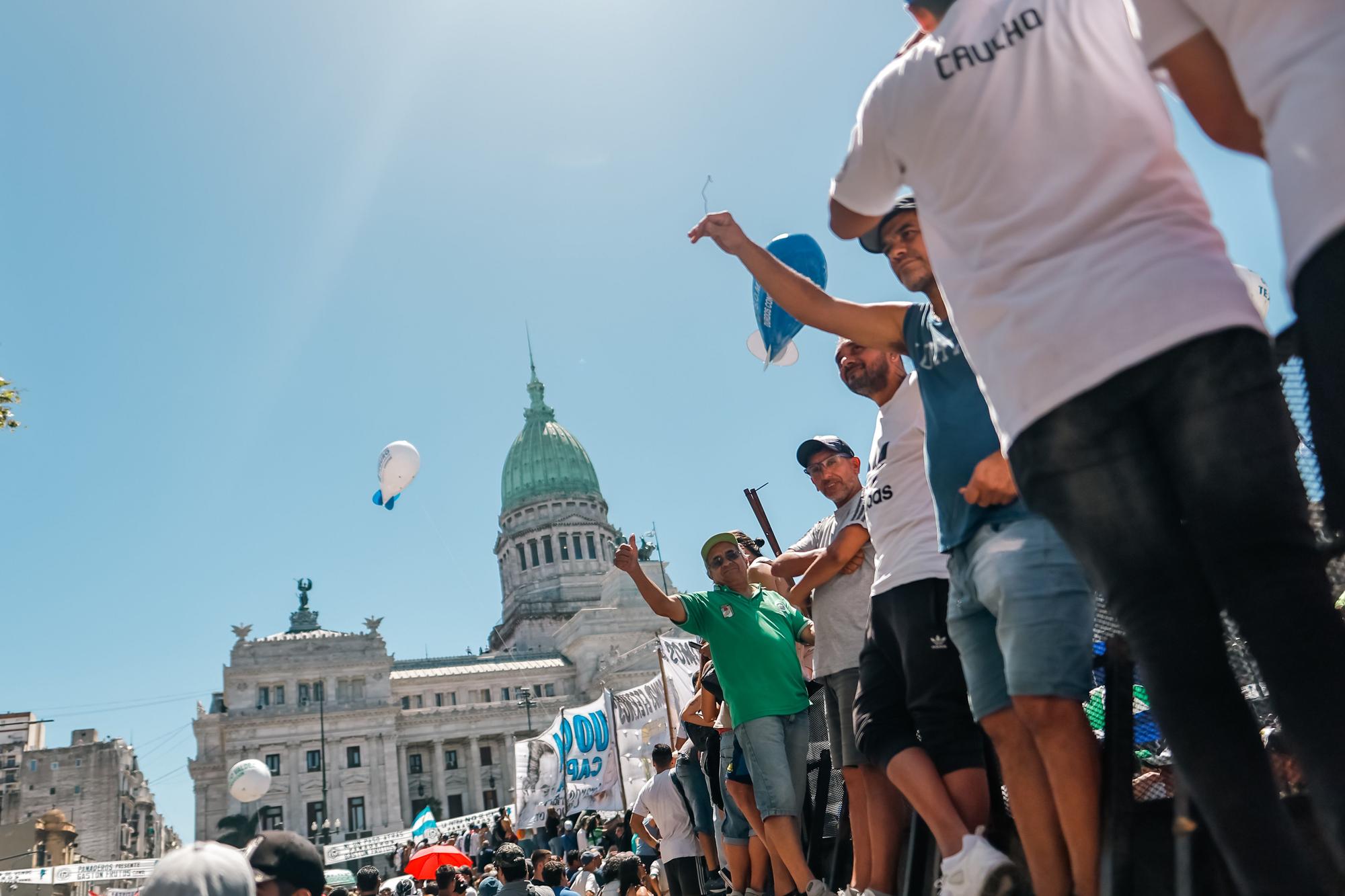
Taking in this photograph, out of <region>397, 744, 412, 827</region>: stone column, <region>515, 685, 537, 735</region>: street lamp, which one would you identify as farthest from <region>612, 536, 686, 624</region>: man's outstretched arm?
<region>397, 744, 412, 827</region>: stone column

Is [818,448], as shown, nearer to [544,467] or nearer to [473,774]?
[473,774]

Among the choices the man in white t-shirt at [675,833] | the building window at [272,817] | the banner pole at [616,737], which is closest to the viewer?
the man in white t-shirt at [675,833]

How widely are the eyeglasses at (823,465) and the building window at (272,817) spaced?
59.5m

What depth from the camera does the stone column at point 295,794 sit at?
56197 mm

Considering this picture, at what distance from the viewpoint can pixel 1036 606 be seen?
7.78 ft

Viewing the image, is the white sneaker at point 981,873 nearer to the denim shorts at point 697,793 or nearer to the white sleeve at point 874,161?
the white sleeve at point 874,161

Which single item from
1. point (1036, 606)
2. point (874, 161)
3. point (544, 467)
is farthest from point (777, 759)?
point (544, 467)

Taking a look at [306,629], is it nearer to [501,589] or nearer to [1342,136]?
[501,589]

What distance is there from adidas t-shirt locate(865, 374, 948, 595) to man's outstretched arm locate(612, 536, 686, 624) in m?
1.57

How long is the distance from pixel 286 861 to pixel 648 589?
2.20m

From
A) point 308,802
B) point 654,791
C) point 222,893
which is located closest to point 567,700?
point 308,802

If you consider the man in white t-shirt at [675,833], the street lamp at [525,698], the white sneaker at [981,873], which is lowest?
the man in white t-shirt at [675,833]

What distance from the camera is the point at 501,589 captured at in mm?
86250

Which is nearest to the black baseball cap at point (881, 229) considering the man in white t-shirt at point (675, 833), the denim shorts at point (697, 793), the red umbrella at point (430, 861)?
the denim shorts at point (697, 793)
